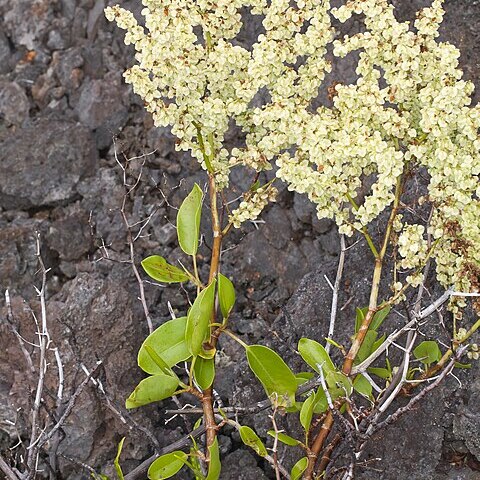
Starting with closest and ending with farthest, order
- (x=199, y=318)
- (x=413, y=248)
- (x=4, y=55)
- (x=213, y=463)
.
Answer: (x=413, y=248)
(x=199, y=318)
(x=213, y=463)
(x=4, y=55)

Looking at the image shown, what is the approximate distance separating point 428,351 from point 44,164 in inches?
80.0

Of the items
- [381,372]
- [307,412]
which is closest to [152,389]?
[307,412]

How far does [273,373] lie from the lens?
8.89 ft

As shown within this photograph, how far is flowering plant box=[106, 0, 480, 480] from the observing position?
243cm

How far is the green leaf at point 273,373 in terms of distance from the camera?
2680 mm

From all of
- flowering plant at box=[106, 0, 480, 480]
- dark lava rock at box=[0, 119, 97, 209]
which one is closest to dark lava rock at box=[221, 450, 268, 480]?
flowering plant at box=[106, 0, 480, 480]

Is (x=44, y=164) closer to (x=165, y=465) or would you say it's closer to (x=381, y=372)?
(x=165, y=465)

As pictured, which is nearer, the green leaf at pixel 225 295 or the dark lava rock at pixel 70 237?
the green leaf at pixel 225 295

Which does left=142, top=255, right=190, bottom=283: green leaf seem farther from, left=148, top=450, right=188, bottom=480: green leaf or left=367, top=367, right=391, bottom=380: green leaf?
left=367, top=367, right=391, bottom=380: green leaf

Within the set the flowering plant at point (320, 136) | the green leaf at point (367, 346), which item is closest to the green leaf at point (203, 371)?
the flowering plant at point (320, 136)

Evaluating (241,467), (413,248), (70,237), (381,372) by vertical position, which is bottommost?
(241,467)

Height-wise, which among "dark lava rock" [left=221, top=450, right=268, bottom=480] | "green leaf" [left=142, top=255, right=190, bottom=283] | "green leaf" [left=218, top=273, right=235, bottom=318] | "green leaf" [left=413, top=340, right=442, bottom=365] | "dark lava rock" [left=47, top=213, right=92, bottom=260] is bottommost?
"dark lava rock" [left=221, top=450, right=268, bottom=480]

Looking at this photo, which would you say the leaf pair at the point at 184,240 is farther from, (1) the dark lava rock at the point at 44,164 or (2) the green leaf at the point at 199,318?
(1) the dark lava rock at the point at 44,164

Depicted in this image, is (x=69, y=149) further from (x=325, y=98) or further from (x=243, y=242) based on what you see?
(x=325, y=98)
